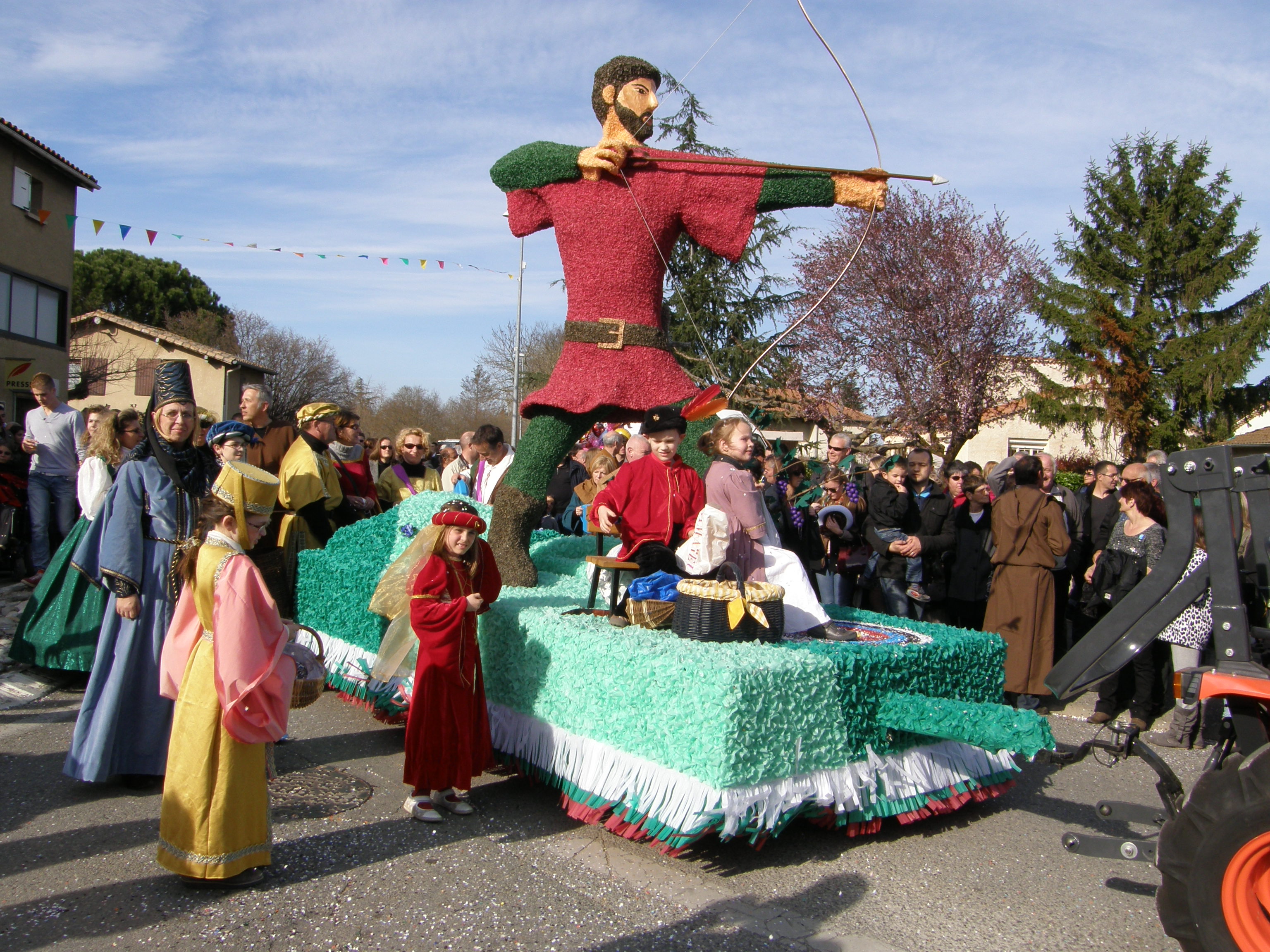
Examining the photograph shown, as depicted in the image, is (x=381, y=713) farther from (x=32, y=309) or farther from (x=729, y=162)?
(x=32, y=309)

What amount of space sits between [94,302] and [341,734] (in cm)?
3604

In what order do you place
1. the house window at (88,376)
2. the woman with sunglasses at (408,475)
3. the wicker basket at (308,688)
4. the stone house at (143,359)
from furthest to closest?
the stone house at (143,359), the house window at (88,376), the woman with sunglasses at (408,475), the wicker basket at (308,688)

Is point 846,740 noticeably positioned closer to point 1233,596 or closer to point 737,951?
point 737,951

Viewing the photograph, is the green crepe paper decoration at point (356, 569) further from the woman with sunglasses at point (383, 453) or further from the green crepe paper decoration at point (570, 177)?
the woman with sunglasses at point (383, 453)

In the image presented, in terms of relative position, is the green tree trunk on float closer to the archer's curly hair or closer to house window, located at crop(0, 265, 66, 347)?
the archer's curly hair

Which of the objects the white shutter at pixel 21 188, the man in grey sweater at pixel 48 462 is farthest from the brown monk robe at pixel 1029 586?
the white shutter at pixel 21 188

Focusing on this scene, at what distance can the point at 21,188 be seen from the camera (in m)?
17.0

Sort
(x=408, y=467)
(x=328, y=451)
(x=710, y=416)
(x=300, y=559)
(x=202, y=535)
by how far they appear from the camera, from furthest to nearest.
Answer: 1. (x=408, y=467)
2. (x=328, y=451)
3. (x=300, y=559)
4. (x=710, y=416)
5. (x=202, y=535)

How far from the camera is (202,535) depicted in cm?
328

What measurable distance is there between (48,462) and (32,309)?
38.6ft

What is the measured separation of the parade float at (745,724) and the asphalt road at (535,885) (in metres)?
0.15

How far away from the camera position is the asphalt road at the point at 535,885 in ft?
9.48

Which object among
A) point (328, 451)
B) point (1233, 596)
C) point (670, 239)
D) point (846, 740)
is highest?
point (670, 239)

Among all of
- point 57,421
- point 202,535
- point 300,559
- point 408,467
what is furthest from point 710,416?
point 57,421
